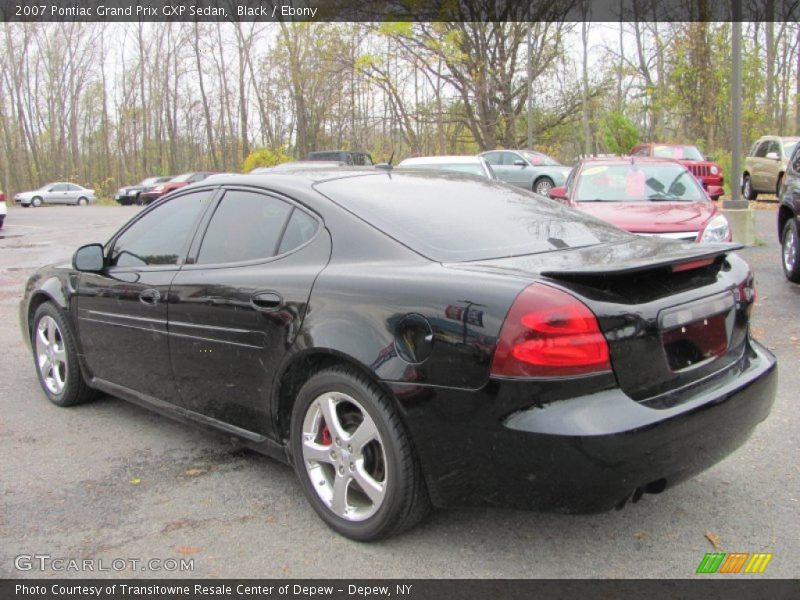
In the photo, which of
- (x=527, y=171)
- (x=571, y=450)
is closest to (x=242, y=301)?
(x=571, y=450)

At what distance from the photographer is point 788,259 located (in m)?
8.45

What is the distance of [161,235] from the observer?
4.14 metres

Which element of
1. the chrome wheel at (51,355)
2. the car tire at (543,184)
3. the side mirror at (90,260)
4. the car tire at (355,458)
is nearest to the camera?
the car tire at (355,458)

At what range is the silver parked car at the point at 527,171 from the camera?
22.6 m

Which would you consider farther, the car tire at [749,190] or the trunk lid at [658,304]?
the car tire at [749,190]

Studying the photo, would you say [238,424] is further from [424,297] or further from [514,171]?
[514,171]

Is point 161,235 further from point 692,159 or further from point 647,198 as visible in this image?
point 692,159

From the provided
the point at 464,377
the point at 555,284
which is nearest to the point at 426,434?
the point at 464,377

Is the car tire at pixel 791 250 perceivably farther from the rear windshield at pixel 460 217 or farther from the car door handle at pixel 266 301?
the car door handle at pixel 266 301

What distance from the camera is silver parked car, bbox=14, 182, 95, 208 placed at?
43875 millimetres

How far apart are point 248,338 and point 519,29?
3394 centimetres

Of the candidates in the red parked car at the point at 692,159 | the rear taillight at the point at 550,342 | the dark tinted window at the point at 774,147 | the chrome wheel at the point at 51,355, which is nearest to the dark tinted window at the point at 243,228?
the rear taillight at the point at 550,342

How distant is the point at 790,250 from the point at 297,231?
701cm

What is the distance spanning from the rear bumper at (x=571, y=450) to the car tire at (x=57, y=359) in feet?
9.63
